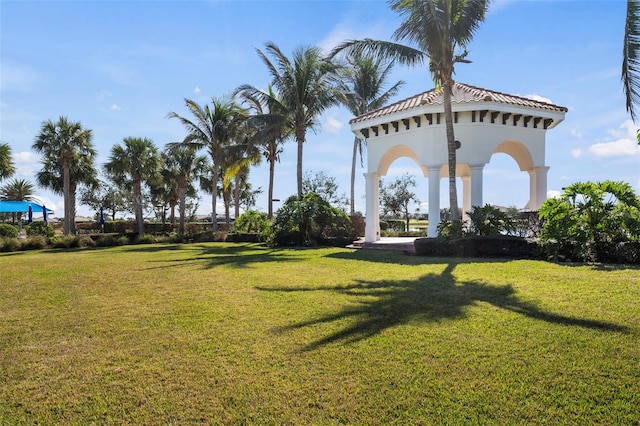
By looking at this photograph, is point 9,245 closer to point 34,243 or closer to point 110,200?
point 34,243

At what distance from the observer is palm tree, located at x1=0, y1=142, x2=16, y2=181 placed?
1064 inches

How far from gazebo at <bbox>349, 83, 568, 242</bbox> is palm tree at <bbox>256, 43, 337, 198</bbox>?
173 inches

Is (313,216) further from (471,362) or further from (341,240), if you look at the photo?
(471,362)

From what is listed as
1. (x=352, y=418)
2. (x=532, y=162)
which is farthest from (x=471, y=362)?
(x=532, y=162)

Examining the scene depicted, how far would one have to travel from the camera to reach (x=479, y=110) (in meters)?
15.4

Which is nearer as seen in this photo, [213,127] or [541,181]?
[541,181]

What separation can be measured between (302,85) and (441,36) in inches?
387

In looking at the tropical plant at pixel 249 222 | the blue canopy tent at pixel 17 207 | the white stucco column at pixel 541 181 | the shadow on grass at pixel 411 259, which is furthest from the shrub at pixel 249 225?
the blue canopy tent at pixel 17 207

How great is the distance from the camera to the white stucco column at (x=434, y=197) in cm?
1603

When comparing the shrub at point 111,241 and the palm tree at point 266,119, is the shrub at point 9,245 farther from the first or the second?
the palm tree at point 266,119

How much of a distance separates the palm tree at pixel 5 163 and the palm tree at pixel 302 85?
19.3 m

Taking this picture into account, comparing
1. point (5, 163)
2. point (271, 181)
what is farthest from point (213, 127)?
point (5, 163)

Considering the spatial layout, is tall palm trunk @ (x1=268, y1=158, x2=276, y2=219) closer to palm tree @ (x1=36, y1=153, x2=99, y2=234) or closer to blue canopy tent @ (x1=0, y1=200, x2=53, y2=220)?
palm tree @ (x1=36, y1=153, x2=99, y2=234)

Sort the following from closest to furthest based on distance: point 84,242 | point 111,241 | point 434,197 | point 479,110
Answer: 1. point 479,110
2. point 434,197
3. point 84,242
4. point 111,241
